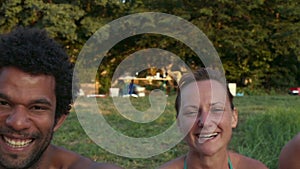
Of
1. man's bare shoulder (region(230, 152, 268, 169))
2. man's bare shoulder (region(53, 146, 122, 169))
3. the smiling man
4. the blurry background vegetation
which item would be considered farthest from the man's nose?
the blurry background vegetation

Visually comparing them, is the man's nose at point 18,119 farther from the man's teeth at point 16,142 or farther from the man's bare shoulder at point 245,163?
the man's bare shoulder at point 245,163

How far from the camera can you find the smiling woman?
259 cm

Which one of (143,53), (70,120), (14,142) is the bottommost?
(70,120)

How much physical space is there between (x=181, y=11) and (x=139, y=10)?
6.45 feet

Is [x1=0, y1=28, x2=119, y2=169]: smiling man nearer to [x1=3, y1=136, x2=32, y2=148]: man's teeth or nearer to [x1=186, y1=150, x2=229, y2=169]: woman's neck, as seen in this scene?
[x1=3, y1=136, x2=32, y2=148]: man's teeth

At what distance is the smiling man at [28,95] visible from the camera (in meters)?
2.02

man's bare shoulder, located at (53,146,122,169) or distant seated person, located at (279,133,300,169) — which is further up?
man's bare shoulder, located at (53,146,122,169)

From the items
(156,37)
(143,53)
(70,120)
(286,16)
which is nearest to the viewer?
(143,53)

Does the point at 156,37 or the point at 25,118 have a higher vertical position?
the point at 156,37

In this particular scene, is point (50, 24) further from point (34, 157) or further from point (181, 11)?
point (34, 157)

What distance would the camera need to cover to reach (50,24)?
720 inches

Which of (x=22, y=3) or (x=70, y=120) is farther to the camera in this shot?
(x=22, y=3)

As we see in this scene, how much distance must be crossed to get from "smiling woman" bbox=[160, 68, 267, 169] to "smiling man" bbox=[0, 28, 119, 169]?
1.92 ft

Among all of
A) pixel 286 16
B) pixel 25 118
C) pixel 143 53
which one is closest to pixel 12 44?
pixel 25 118
